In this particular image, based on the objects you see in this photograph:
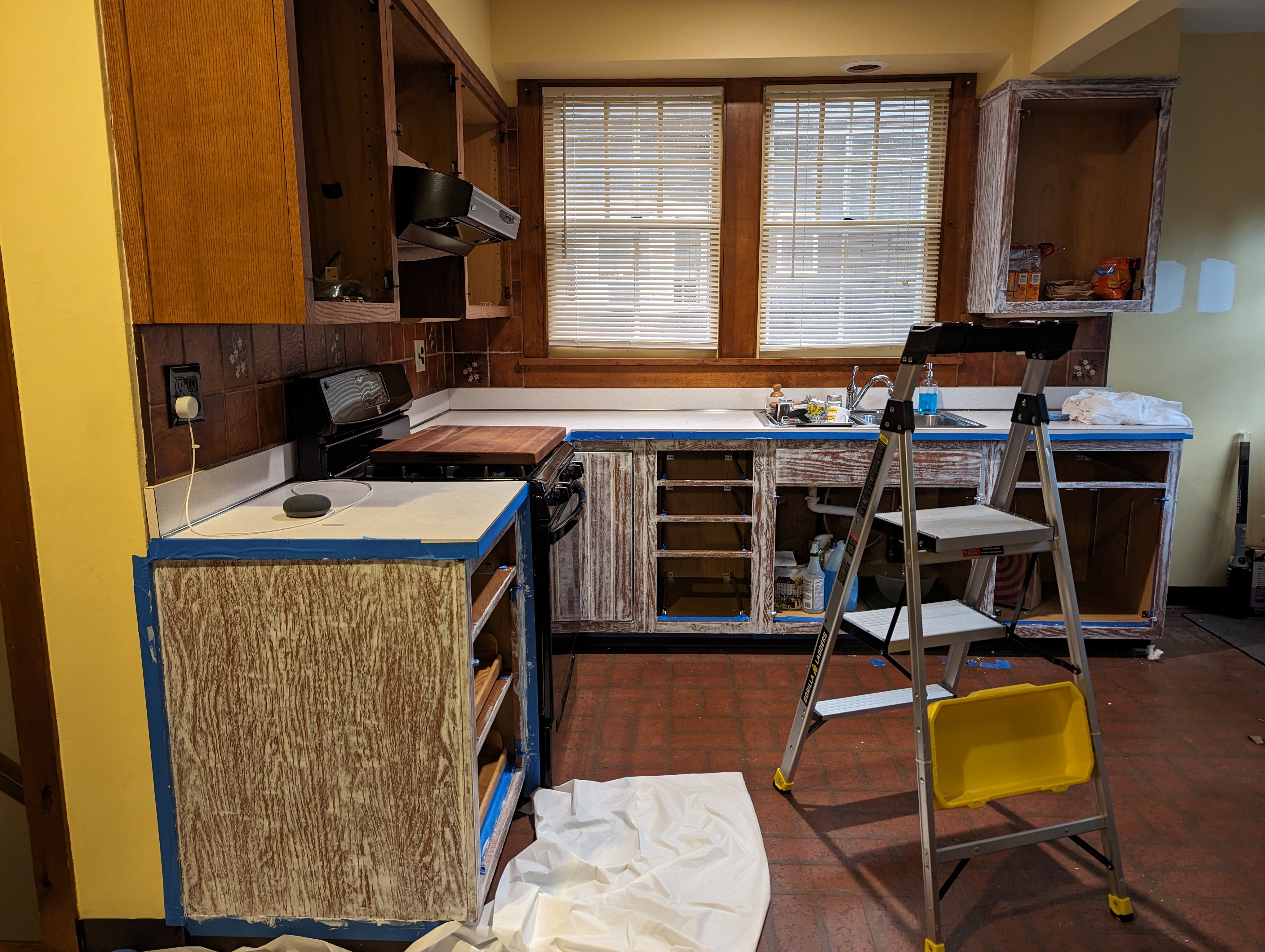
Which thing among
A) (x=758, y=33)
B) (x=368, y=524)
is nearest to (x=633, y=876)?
(x=368, y=524)

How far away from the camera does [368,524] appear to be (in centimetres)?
186

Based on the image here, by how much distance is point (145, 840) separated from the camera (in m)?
1.88

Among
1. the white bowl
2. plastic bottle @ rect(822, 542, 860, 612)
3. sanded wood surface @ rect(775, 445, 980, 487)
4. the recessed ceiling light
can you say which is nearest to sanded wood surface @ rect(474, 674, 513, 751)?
sanded wood surface @ rect(775, 445, 980, 487)

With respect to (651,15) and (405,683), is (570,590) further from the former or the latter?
(651,15)

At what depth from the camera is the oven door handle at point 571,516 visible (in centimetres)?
247

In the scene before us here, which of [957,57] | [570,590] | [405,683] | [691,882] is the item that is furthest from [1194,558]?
[405,683]

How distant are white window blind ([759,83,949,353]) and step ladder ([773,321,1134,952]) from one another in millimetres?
1948

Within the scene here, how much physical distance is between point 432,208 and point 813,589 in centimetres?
221

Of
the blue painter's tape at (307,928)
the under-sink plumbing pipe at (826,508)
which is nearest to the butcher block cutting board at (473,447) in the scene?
the blue painter's tape at (307,928)

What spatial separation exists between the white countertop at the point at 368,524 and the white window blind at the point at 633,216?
2.08 metres

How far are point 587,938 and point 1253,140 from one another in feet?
13.8

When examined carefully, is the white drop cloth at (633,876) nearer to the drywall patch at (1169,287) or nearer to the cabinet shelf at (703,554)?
the cabinet shelf at (703,554)

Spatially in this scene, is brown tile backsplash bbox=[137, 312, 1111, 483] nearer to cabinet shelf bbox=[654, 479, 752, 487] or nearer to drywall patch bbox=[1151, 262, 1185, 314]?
drywall patch bbox=[1151, 262, 1185, 314]

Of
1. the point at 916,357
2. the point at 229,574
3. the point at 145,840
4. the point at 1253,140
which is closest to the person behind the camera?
the point at 229,574
